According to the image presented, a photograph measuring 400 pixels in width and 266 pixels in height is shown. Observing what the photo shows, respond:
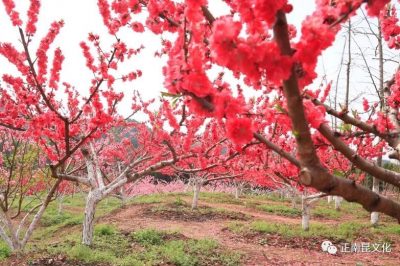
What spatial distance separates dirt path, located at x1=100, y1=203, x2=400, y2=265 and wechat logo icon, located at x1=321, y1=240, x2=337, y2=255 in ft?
0.72

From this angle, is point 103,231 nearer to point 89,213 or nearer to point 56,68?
point 89,213

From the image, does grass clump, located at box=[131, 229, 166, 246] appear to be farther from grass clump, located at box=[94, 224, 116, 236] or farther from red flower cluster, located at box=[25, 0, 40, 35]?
red flower cluster, located at box=[25, 0, 40, 35]

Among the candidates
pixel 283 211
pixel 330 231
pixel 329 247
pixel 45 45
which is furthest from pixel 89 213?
pixel 283 211

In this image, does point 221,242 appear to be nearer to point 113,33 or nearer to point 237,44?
point 113,33

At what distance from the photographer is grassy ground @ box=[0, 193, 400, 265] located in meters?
8.17

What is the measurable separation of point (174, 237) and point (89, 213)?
11.3 ft

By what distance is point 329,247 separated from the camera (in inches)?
410

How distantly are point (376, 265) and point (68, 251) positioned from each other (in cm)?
708

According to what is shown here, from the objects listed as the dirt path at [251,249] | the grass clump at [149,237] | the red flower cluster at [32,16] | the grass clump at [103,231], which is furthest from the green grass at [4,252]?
the red flower cluster at [32,16]

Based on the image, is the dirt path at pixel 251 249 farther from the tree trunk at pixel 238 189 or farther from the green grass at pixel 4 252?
the tree trunk at pixel 238 189

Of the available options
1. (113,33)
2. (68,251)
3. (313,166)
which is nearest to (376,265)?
(68,251)

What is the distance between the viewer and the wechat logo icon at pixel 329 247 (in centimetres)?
1011

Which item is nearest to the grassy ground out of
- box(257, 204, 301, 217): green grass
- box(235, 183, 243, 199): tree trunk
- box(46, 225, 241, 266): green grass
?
box(46, 225, 241, 266): green grass

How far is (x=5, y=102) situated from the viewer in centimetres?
721
